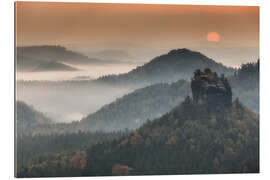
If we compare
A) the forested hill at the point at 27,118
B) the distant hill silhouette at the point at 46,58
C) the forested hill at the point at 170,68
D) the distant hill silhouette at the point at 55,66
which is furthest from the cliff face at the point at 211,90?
the forested hill at the point at 27,118

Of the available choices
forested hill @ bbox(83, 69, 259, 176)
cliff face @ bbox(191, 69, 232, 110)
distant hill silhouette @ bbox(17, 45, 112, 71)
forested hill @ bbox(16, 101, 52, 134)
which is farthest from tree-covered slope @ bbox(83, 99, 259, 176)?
distant hill silhouette @ bbox(17, 45, 112, 71)

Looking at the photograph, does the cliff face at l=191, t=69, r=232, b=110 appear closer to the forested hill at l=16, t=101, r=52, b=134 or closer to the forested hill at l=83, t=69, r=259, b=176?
the forested hill at l=83, t=69, r=259, b=176

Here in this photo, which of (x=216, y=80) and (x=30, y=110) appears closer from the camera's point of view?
(x=30, y=110)

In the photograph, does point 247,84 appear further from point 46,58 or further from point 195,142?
point 46,58

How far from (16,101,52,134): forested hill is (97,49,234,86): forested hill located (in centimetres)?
147

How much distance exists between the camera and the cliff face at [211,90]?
529 inches

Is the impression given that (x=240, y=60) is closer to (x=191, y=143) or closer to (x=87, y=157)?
(x=191, y=143)

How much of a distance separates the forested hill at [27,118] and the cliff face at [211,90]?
3.24m

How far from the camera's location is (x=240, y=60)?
44.8 feet

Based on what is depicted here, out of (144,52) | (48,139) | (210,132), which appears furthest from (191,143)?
(48,139)

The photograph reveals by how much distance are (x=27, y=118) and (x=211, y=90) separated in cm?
401

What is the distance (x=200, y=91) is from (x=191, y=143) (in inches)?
45.6

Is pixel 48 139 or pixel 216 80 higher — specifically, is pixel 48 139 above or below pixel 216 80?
below

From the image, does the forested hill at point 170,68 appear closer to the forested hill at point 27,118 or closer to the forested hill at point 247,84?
the forested hill at point 247,84
